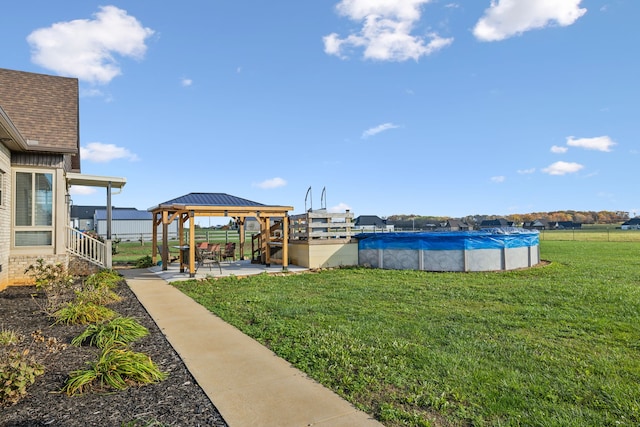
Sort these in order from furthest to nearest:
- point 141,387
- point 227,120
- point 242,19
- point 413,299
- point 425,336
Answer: point 227,120, point 242,19, point 413,299, point 425,336, point 141,387

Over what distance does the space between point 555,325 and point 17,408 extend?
6.44m

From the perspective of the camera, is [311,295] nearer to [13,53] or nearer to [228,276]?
[228,276]

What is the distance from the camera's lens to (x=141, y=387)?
139 inches

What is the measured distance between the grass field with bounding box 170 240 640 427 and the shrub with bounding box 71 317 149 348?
4.70ft

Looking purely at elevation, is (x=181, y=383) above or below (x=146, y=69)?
below

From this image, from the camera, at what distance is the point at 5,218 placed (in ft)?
31.2

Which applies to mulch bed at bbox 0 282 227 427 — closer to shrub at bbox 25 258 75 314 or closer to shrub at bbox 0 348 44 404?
shrub at bbox 0 348 44 404


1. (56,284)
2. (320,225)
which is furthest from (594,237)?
(56,284)

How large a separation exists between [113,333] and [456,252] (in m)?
9.97

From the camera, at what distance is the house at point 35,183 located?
979 cm

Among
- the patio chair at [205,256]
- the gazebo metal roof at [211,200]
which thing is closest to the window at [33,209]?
the patio chair at [205,256]

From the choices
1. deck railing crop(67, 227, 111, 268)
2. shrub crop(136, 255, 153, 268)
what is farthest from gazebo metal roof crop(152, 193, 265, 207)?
deck railing crop(67, 227, 111, 268)

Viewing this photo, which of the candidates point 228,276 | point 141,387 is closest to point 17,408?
point 141,387

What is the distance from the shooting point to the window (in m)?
10.3
